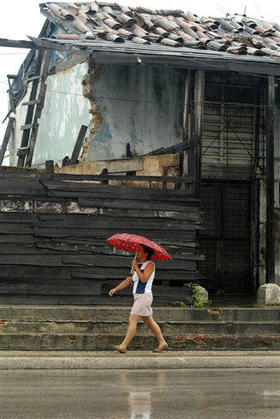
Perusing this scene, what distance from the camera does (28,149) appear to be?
922 inches

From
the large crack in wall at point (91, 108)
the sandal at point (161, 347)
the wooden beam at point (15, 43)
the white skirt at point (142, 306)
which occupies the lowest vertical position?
the sandal at point (161, 347)

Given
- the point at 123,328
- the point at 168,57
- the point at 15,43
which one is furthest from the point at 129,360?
the point at 15,43

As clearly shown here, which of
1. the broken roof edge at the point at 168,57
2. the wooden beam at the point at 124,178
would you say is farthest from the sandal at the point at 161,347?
the broken roof edge at the point at 168,57

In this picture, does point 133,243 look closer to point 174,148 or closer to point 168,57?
point 168,57

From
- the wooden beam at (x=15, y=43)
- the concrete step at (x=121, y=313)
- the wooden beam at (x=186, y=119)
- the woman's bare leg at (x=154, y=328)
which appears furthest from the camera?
the wooden beam at (x=15, y=43)

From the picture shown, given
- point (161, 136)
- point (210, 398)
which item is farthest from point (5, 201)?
point (210, 398)

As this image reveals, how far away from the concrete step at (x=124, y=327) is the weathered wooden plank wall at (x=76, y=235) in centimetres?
137

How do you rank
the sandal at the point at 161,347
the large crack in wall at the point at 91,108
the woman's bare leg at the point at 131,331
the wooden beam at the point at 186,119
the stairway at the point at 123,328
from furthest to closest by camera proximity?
the large crack in wall at the point at 91,108 → the wooden beam at the point at 186,119 → the stairway at the point at 123,328 → the sandal at the point at 161,347 → the woman's bare leg at the point at 131,331

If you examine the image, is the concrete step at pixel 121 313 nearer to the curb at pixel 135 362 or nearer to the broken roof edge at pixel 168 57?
the curb at pixel 135 362

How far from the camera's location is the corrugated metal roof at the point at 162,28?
18.9 meters

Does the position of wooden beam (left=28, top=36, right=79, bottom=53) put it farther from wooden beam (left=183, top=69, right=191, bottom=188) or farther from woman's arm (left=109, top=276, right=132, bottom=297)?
woman's arm (left=109, top=276, right=132, bottom=297)

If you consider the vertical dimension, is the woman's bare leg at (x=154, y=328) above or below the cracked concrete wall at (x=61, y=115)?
below

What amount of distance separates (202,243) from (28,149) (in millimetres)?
5363

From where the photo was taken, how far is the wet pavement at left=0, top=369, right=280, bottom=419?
868cm
